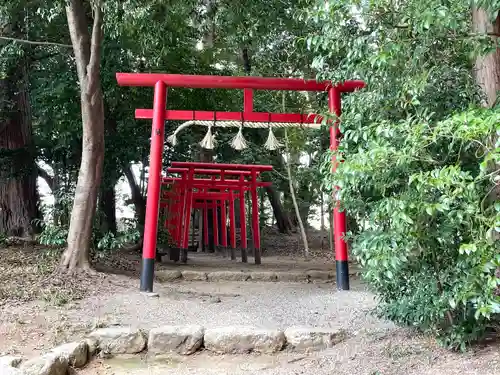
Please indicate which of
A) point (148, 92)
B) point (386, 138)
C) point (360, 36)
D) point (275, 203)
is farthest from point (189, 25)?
point (275, 203)

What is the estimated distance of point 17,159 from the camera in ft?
29.8

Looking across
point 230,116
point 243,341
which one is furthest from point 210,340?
point 230,116

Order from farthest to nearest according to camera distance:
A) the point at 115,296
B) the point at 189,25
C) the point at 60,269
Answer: the point at 189,25 → the point at 60,269 → the point at 115,296

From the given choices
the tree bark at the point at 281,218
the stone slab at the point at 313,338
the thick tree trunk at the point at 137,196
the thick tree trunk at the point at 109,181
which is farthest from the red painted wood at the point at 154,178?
the tree bark at the point at 281,218

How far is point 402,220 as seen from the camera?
3.12 meters

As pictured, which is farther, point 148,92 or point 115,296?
point 148,92

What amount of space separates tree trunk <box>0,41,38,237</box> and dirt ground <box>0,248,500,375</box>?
1.95 meters

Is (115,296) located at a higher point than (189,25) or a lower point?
lower

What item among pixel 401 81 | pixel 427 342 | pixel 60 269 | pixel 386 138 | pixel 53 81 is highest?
pixel 53 81

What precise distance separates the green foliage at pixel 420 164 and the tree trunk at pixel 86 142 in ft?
12.4

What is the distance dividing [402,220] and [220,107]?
8.26m

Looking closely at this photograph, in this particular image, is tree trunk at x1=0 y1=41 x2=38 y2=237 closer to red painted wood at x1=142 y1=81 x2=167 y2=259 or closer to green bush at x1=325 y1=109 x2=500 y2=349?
red painted wood at x1=142 y1=81 x2=167 y2=259

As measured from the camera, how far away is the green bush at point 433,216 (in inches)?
113

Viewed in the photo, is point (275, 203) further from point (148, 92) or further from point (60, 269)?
point (60, 269)
